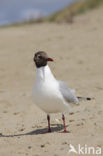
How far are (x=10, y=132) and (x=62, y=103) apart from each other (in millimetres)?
1192

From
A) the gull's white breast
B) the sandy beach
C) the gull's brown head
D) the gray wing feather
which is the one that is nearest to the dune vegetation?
the sandy beach

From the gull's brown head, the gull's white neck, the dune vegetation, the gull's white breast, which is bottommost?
the gull's white breast

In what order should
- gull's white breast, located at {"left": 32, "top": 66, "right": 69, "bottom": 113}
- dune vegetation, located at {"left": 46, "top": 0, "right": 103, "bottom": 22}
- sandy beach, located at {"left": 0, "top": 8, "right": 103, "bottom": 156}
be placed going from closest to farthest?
sandy beach, located at {"left": 0, "top": 8, "right": 103, "bottom": 156} < gull's white breast, located at {"left": 32, "top": 66, "right": 69, "bottom": 113} < dune vegetation, located at {"left": 46, "top": 0, "right": 103, "bottom": 22}

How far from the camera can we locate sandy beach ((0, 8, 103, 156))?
235 inches

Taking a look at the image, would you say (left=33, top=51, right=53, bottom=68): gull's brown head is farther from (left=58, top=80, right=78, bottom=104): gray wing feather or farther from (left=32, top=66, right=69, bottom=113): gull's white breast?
(left=58, top=80, right=78, bottom=104): gray wing feather

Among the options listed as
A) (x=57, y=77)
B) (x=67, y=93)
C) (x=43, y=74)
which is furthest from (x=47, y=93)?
(x=57, y=77)

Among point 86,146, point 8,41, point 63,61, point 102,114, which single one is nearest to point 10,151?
point 86,146

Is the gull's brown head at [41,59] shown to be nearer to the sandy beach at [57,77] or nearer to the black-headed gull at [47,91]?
the black-headed gull at [47,91]

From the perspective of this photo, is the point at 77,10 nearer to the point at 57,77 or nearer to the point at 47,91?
the point at 57,77

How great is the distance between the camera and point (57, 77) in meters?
12.8

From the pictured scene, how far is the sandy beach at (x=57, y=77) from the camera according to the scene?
5.98m

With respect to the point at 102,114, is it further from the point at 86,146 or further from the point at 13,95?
the point at 13,95

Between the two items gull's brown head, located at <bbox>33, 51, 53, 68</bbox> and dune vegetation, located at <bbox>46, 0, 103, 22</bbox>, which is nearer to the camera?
gull's brown head, located at <bbox>33, 51, 53, 68</bbox>

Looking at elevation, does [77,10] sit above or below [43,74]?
above
